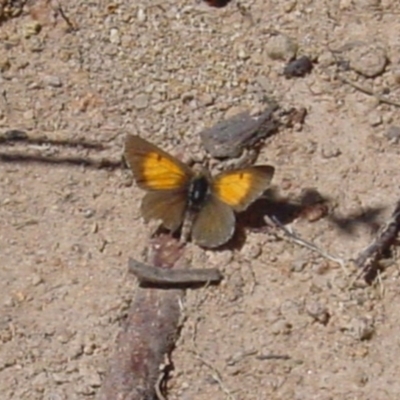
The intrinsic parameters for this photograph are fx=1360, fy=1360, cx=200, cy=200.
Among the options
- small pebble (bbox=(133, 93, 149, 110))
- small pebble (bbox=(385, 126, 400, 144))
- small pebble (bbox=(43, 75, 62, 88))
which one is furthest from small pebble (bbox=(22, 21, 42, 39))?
small pebble (bbox=(385, 126, 400, 144))

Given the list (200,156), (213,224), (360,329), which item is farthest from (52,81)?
(360,329)

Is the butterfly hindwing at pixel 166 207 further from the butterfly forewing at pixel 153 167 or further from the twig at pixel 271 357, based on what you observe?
the twig at pixel 271 357

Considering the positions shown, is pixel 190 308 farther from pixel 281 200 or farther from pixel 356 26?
pixel 356 26

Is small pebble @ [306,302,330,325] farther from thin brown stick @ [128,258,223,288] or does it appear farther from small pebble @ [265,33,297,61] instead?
small pebble @ [265,33,297,61]

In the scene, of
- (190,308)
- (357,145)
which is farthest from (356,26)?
(190,308)

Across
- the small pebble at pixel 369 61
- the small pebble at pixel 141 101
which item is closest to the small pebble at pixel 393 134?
the small pebble at pixel 369 61

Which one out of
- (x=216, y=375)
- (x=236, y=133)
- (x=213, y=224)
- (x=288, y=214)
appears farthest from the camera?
(x=236, y=133)

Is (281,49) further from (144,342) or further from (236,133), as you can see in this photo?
(144,342)
